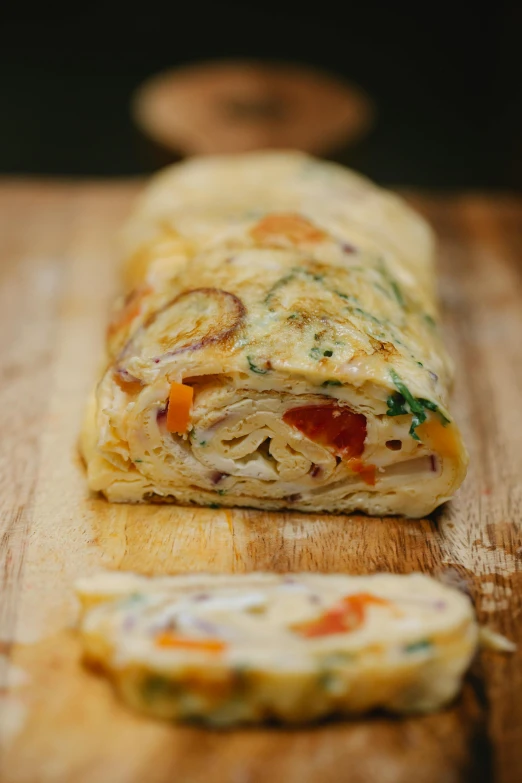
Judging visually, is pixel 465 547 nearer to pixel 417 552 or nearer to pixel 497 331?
pixel 417 552

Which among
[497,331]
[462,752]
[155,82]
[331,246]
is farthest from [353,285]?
[155,82]

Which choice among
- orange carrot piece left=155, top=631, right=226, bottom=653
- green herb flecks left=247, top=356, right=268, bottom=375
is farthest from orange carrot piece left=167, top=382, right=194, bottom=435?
orange carrot piece left=155, top=631, right=226, bottom=653

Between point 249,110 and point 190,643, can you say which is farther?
point 249,110

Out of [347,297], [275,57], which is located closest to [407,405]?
[347,297]

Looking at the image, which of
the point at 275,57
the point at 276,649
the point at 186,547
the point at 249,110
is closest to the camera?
the point at 276,649

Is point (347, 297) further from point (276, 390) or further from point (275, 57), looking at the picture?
point (275, 57)

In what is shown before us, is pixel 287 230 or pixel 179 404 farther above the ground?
pixel 287 230

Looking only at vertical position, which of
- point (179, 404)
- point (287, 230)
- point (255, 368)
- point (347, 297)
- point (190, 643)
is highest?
point (287, 230)

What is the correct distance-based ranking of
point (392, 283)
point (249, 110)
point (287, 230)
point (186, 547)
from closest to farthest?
point (186, 547) → point (392, 283) → point (287, 230) → point (249, 110)
